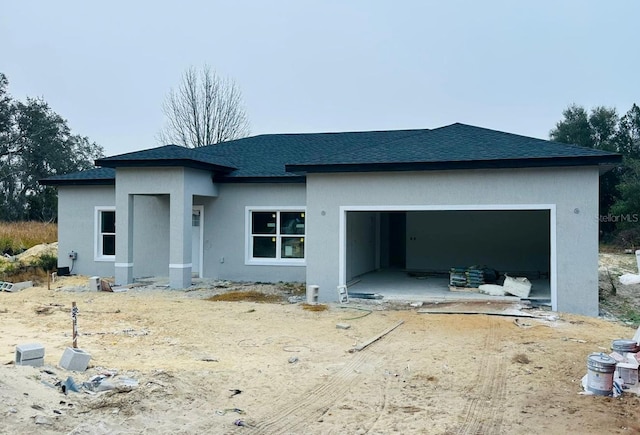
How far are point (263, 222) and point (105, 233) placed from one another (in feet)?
19.9

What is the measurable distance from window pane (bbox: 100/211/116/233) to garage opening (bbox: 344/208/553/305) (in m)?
8.67

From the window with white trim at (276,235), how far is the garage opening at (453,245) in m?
1.68

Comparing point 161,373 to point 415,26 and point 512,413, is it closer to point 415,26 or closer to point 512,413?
point 512,413

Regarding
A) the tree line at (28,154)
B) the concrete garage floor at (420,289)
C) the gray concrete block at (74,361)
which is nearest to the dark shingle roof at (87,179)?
the concrete garage floor at (420,289)

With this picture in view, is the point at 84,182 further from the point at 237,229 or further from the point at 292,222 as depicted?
the point at 292,222

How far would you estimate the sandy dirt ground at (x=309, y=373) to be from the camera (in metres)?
5.50

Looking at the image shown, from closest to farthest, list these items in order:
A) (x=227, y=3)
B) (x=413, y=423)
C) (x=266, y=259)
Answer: (x=413, y=423)
(x=266, y=259)
(x=227, y=3)

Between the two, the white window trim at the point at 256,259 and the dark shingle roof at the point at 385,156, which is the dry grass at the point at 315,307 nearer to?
the dark shingle roof at the point at 385,156

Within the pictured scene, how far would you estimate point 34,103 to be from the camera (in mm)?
42219

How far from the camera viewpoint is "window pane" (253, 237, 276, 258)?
671 inches

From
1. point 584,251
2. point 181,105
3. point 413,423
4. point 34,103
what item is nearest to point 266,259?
point 584,251

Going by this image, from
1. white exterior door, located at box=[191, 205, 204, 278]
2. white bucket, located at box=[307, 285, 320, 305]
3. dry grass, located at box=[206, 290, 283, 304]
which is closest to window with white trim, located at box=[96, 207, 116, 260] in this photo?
white exterior door, located at box=[191, 205, 204, 278]

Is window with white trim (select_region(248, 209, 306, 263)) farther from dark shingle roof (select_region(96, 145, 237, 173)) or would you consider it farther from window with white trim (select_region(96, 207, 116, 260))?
window with white trim (select_region(96, 207, 116, 260))

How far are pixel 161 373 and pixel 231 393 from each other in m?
1.02
